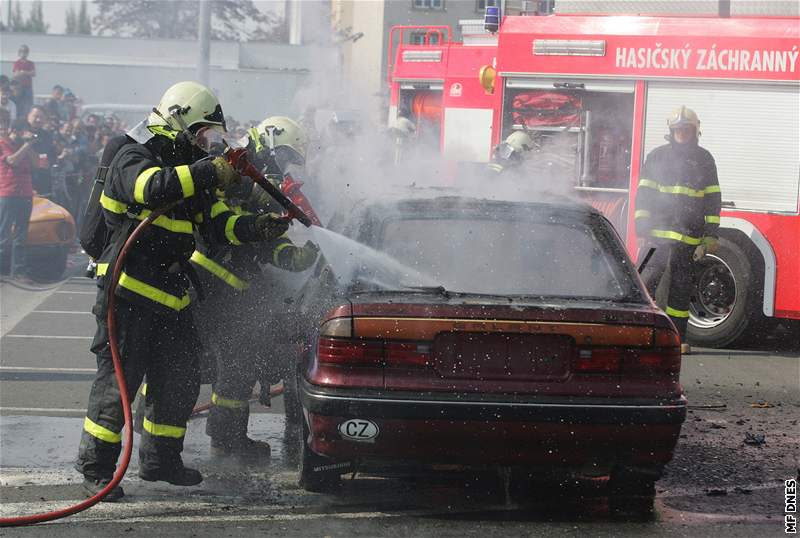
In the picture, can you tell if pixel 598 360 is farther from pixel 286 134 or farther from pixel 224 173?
pixel 286 134

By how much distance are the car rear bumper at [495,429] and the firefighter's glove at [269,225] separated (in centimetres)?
96

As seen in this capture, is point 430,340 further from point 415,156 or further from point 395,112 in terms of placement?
point 395,112

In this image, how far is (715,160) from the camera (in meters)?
9.91

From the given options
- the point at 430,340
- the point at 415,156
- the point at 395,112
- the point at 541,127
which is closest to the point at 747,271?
the point at 541,127

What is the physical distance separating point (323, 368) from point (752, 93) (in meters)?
6.38

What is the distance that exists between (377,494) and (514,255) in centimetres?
121

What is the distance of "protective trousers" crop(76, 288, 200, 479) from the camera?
16.3ft

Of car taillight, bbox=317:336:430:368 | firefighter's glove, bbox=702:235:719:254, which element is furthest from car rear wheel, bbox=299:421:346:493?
firefighter's glove, bbox=702:235:719:254

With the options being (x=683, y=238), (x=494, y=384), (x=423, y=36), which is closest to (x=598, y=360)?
(x=494, y=384)

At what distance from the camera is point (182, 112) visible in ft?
16.9

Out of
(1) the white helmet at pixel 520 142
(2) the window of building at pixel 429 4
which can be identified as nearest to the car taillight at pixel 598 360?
(1) the white helmet at pixel 520 142

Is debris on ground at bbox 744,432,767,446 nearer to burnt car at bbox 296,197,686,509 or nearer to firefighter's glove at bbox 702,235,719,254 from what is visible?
burnt car at bbox 296,197,686,509

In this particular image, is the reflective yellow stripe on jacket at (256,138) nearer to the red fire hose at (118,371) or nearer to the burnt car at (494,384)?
the red fire hose at (118,371)

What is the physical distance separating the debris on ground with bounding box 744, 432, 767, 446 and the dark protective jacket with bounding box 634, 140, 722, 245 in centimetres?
290
